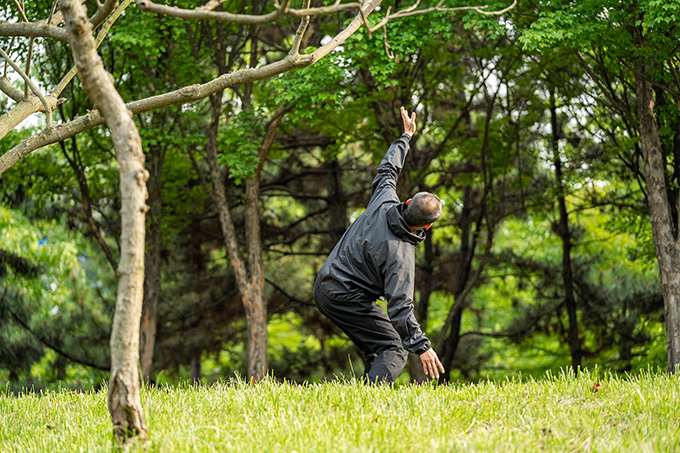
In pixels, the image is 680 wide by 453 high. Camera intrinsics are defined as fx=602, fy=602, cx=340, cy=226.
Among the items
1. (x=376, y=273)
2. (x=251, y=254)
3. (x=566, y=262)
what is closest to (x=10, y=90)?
(x=376, y=273)

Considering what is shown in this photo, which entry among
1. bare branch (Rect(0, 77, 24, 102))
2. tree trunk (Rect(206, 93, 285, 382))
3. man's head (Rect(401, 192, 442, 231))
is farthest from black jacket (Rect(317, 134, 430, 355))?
tree trunk (Rect(206, 93, 285, 382))

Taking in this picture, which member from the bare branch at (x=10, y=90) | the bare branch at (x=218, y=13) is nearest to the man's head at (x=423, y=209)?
the bare branch at (x=218, y=13)

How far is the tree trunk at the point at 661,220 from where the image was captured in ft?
25.8

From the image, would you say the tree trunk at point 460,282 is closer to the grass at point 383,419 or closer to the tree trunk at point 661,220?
the tree trunk at point 661,220

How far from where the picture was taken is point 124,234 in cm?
296

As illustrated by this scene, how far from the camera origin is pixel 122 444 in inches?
119

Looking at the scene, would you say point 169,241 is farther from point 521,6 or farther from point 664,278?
point 664,278

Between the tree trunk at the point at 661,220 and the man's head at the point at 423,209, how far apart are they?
4.88 metres

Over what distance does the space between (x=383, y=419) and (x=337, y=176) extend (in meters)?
11.1

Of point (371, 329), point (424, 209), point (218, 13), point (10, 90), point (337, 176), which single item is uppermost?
point (337, 176)

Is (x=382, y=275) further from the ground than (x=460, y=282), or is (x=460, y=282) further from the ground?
(x=382, y=275)

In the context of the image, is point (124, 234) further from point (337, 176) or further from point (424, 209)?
point (337, 176)

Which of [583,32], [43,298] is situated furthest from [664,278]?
[43,298]

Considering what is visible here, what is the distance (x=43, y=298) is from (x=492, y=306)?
47.3 ft
